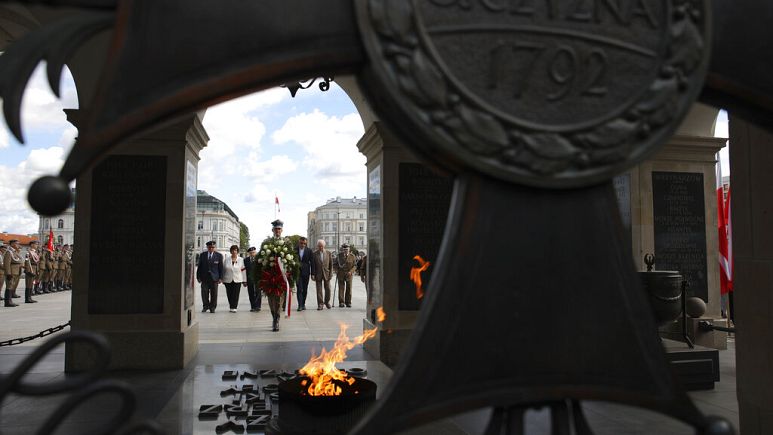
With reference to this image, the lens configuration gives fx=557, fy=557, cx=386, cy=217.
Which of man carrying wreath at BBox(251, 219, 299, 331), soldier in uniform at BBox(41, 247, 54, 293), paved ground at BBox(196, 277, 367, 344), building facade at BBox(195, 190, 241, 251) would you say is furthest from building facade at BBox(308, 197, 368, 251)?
man carrying wreath at BBox(251, 219, 299, 331)

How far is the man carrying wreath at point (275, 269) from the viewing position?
10883 mm

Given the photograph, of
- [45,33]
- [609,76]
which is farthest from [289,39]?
Answer: [609,76]

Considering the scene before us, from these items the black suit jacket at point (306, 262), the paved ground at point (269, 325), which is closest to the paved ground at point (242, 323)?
the paved ground at point (269, 325)

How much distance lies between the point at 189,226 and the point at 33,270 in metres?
14.3

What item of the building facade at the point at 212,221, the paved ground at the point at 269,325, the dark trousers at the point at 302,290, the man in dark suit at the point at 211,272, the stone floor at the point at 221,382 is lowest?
the paved ground at the point at 269,325

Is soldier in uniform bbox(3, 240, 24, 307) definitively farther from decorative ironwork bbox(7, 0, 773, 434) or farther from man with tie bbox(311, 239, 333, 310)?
decorative ironwork bbox(7, 0, 773, 434)

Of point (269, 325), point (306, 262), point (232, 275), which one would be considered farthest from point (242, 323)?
point (306, 262)

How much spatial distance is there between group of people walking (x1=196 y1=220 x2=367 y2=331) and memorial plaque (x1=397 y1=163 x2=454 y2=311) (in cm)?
372

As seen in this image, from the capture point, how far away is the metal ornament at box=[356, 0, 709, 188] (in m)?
1.30

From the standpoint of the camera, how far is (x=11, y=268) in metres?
17.7

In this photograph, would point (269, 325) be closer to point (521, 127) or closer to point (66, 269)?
point (521, 127)

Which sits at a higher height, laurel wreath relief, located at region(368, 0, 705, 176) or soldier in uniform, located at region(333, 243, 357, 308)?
laurel wreath relief, located at region(368, 0, 705, 176)

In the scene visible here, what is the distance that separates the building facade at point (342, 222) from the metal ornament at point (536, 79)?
93.4 metres

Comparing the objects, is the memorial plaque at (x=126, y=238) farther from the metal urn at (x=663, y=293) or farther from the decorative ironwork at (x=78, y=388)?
the decorative ironwork at (x=78, y=388)
